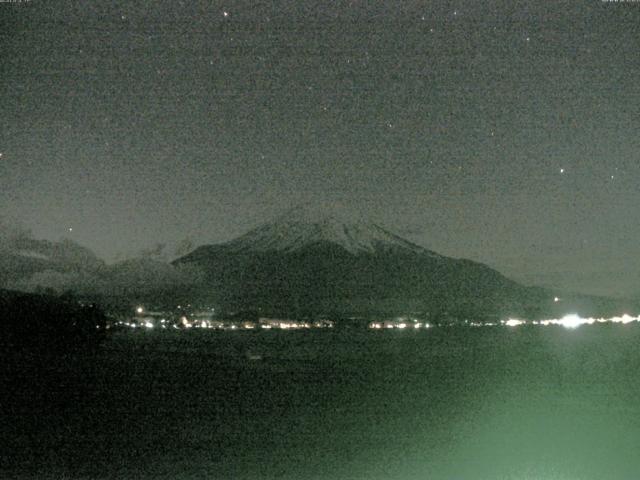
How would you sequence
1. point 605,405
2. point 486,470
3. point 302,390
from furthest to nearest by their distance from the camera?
point 302,390 < point 605,405 < point 486,470

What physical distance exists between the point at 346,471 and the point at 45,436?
6856mm

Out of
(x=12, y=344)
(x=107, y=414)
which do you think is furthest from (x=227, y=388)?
(x=12, y=344)

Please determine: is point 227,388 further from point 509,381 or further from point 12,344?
point 12,344

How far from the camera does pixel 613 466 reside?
42.5 ft

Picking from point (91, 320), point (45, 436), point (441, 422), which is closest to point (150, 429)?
point (45, 436)

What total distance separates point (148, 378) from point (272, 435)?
54.9 feet

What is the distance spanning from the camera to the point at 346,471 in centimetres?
1266

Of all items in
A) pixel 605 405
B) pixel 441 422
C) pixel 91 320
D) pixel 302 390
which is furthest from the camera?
pixel 91 320

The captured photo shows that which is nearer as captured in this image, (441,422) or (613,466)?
(613,466)

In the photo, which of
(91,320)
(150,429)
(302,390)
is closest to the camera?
(150,429)

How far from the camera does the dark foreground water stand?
12922 millimetres

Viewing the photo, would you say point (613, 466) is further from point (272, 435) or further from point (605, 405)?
point (605, 405)

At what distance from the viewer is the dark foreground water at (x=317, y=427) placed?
12.9 metres

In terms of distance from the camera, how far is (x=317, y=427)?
59.5ft
